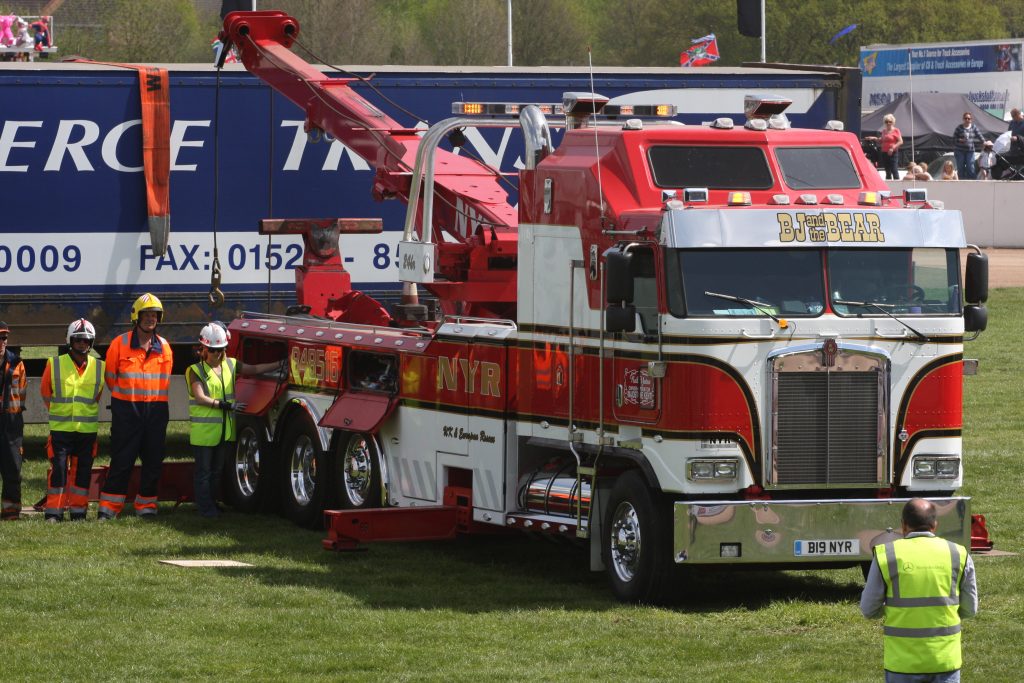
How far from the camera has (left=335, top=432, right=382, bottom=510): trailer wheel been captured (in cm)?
1473

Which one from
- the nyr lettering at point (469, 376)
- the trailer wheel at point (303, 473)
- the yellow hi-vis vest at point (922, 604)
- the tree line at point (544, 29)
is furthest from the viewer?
the tree line at point (544, 29)

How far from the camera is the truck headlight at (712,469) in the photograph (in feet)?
38.0

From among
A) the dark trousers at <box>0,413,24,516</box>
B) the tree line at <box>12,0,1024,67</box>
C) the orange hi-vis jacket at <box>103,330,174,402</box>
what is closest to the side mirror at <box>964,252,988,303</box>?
the orange hi-vis jacket at <box>103,330,174,402</box>

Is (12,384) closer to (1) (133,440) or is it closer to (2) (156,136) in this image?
(1) (133,440)

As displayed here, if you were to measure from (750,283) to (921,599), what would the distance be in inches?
153

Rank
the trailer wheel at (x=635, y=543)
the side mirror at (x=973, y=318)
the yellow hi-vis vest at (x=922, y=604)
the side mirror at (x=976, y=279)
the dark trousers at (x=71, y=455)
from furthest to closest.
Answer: the dark trousers at (x=71, y=455)
the side mirror at (x=973, y=318)
the side mirror at (x=976, y=279)
the trailer wheel at (x=635, y=543)
the yellow hi-vis vest at (x=922, y=604)

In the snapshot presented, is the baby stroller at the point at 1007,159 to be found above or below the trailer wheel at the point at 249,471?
above

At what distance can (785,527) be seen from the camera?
1158 cm

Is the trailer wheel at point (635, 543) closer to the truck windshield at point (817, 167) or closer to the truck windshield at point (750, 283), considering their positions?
the truck windshield at point (750, 283)

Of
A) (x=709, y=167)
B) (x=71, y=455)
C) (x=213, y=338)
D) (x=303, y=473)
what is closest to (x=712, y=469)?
(x=709, y=167)

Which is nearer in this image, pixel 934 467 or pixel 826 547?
pixel 826 547

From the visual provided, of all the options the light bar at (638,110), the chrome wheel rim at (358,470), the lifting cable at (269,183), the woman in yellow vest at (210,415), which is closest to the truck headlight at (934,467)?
the light bar at (638,110)

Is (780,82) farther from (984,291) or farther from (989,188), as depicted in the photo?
(989,188)

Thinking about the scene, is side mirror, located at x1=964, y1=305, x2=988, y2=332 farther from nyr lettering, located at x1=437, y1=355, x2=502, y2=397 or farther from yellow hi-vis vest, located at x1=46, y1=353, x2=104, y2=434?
yellow hi-vis vest, located at x1=46, y1=353, x2=104, y2=434
